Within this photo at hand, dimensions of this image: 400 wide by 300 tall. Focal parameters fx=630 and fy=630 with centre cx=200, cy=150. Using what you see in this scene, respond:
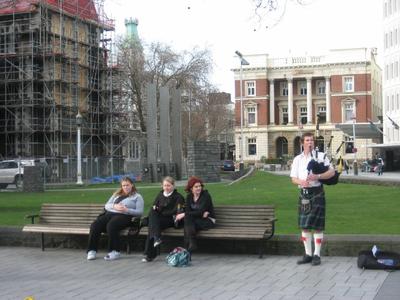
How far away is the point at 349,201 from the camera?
19938mm

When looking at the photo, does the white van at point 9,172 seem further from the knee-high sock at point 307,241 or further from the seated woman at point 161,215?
the knee-high sock at point 307,241

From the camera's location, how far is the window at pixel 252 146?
110 metres

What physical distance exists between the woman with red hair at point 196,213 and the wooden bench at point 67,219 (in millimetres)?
1106

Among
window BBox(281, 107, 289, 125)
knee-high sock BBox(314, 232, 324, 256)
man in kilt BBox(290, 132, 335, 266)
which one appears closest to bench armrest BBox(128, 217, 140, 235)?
man in kilt BBox(290, 132, 335, 266)

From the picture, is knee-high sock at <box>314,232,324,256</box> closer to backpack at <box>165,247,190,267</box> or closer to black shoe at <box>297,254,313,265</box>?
black shoe at <box>297,254,313,265</box>

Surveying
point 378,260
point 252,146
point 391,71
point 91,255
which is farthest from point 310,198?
point 252,146

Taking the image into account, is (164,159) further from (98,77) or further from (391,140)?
(391,140)

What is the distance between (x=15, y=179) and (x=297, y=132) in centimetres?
7374

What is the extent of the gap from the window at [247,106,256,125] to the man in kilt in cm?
10068

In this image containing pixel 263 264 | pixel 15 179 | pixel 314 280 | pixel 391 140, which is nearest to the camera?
pixel 314 280

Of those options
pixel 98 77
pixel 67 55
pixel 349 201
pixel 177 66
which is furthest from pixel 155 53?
pixel 349 201

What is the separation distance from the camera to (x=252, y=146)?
362ft

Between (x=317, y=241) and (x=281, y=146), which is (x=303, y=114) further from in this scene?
(x=317, y=241)

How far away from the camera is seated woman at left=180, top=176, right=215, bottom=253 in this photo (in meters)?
10.3
